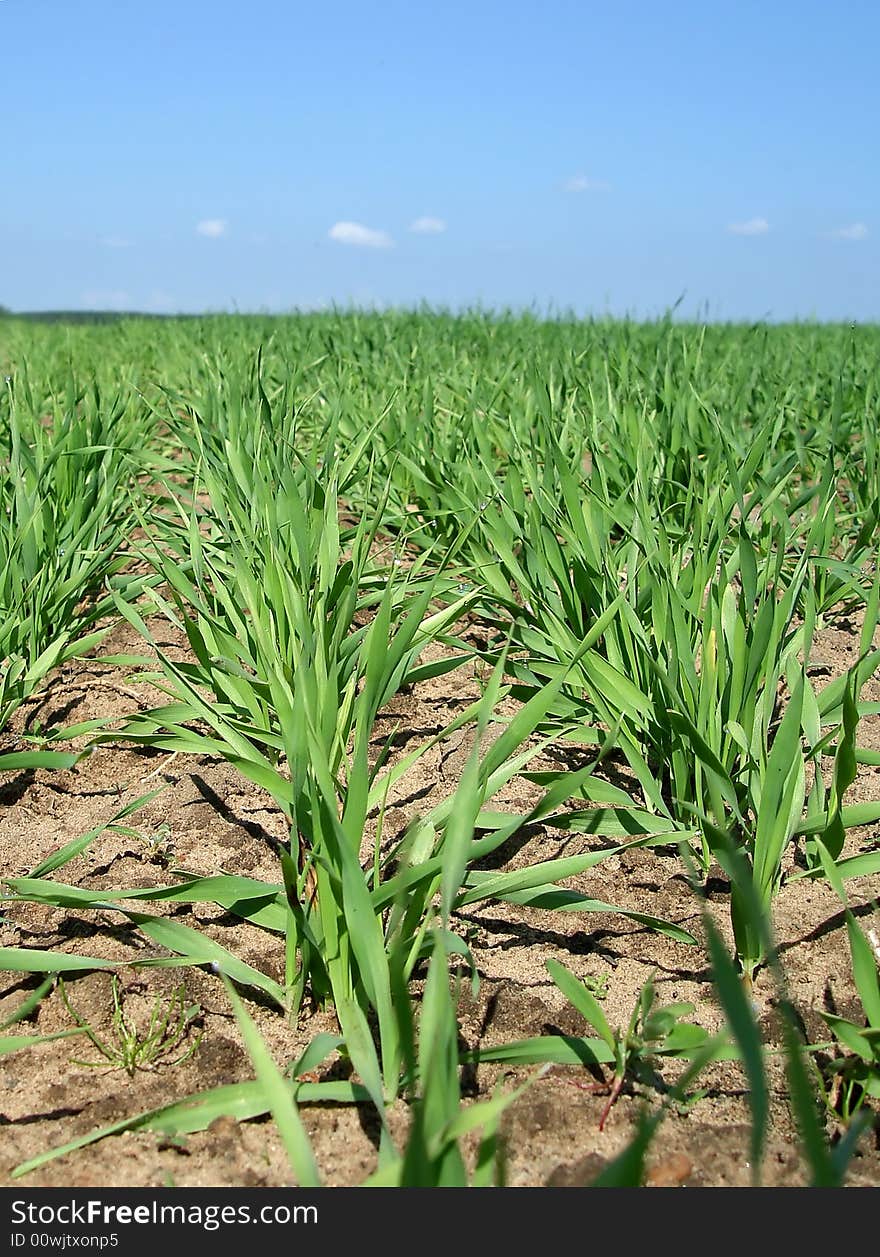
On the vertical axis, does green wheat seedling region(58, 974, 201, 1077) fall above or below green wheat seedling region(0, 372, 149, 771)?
below

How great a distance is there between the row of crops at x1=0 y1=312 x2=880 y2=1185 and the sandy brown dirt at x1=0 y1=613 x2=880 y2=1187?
0.03 meters

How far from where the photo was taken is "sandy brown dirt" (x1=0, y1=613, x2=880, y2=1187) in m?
1.05

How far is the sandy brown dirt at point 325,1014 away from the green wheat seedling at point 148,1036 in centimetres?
1

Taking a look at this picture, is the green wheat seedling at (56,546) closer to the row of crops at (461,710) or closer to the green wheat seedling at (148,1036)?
the row of crops at (461,710)

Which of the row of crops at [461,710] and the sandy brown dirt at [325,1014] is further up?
the row of crops at [461,710]

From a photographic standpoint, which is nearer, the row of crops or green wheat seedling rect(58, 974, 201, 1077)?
the row of crops

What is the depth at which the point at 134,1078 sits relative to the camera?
3.85ft

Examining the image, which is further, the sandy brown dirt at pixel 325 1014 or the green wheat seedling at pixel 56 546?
the green wheat seedling at pixel 56 546

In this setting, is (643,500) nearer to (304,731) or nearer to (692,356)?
(304,731)

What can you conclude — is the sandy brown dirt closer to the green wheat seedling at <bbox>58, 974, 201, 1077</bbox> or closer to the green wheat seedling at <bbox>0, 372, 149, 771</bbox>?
the green wheat seedling at <bbox>58, 974, 201, 1077</bbox>

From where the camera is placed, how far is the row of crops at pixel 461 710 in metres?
1.05

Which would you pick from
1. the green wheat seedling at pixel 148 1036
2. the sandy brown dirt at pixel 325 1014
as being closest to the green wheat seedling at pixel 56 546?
the sandy brown dirt at pixel 325 1014

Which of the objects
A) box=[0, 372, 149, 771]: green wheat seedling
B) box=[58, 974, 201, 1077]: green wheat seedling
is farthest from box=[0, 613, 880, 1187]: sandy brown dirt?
box=[0, 372, 149, 771]: green wheat seedling
